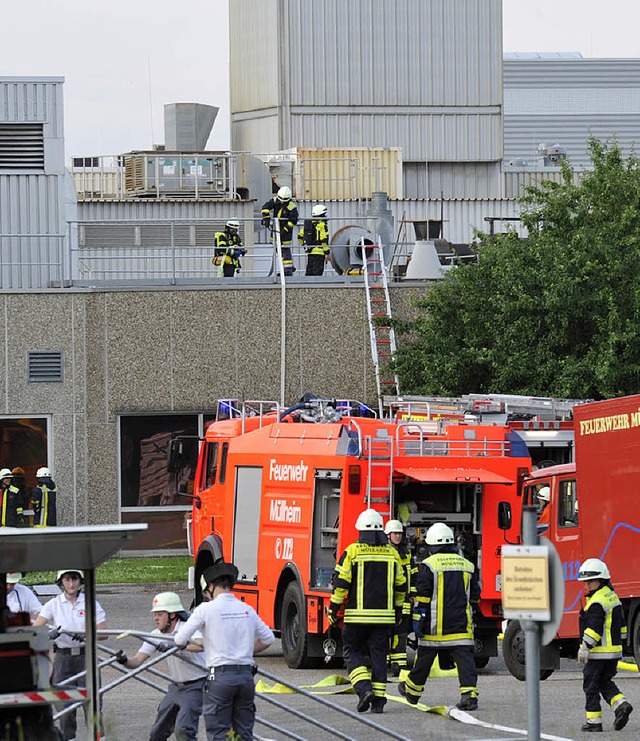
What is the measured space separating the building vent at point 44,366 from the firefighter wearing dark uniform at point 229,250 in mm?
3914

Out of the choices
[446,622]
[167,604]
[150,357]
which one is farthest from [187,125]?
[167,604]

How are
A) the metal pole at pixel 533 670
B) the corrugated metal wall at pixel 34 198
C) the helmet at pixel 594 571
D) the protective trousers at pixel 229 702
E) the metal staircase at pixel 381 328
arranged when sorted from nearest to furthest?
the metal pole at pixel 533 670
the protective trousers at pixel 229 702
the helmet at pixel 594 571
the metal staircase at pixel 381 328
the corrugated metal wall at pixel 34 198

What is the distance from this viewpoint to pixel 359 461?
1752 centimetres

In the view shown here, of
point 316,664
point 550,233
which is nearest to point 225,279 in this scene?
point 550,233

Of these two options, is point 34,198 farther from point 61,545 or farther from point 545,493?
point 61,545

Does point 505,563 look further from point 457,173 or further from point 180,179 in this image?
point 457,173

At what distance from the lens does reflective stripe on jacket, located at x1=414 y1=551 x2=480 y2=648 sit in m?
14.7

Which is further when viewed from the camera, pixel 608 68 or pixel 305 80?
pixel 608 68

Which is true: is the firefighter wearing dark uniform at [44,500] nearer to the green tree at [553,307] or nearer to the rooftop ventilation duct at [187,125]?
the green tree at [553,307]

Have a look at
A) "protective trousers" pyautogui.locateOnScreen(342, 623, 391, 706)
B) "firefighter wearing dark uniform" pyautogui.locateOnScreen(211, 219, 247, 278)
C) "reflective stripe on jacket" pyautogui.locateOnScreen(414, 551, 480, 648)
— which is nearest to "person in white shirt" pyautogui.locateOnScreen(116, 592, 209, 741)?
"protective trousers" pyautogui.locateOnScreen(342, 623, 391, 706)

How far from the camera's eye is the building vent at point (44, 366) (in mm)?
31422

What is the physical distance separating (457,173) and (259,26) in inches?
300

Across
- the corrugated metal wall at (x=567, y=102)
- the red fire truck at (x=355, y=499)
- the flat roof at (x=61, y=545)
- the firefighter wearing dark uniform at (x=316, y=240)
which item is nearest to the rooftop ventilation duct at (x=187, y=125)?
the firefighter wearing dark uniform at (x=316, y=240)

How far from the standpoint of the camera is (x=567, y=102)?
7262 centimetres
